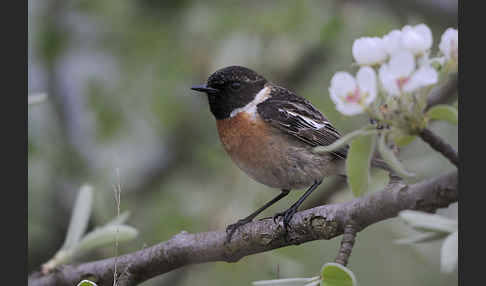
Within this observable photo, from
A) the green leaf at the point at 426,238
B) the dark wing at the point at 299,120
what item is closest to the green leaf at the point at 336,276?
the green leaf at the point at 426,238

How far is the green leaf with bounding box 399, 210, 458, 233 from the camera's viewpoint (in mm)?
1776

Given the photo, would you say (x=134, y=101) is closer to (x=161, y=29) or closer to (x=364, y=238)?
(x=161, y=29)

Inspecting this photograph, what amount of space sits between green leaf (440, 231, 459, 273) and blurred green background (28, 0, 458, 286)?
3.14m

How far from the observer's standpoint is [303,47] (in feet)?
18.3

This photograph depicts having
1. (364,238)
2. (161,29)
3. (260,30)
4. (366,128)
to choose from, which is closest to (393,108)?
(366,128)

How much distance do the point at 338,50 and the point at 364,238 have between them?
5.50 ft

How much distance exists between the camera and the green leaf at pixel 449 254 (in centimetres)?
174

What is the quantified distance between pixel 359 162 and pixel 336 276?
0.38m

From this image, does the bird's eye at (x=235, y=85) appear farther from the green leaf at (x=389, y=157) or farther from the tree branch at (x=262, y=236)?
the green leaf at (x=389, y=157)

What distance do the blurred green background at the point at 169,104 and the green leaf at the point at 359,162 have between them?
2893 millimetres

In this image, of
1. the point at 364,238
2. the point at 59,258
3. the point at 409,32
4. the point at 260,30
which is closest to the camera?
the point at 409,32

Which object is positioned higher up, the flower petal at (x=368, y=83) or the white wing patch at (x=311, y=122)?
the flower petal at (x=368, y=83)

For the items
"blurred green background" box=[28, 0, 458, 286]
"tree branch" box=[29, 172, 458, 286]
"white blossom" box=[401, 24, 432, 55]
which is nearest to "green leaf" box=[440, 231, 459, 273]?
"tree branch" box=[29, 172, 458, 286]

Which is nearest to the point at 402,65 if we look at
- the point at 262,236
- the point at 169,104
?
the point at 262,236
